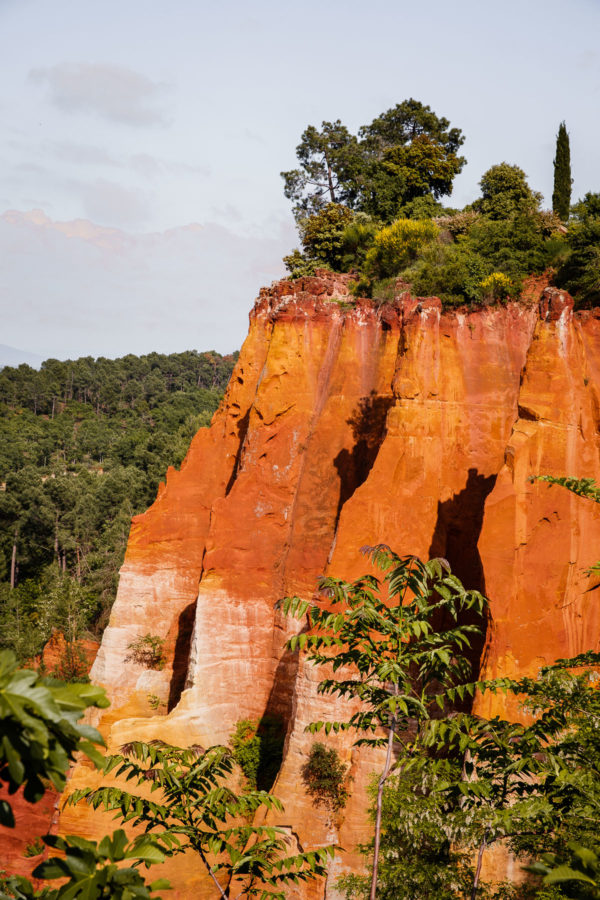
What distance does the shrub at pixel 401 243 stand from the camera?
80.9 ft

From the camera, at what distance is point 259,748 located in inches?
727

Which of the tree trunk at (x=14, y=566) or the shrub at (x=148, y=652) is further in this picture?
the tree trunk at (x=14, y=566)

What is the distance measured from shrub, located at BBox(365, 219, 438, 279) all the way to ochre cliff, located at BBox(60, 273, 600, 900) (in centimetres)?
215

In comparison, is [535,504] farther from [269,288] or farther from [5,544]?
[5,544]

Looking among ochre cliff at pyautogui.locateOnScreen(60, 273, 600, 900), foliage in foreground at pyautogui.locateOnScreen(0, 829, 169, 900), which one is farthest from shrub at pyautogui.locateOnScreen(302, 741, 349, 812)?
foliage in foreground at pyautogui.locateOnScreen(0, 829, 169, 900)

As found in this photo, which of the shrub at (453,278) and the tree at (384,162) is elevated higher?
the tree at (384,162)

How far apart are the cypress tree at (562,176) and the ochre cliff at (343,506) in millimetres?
13212

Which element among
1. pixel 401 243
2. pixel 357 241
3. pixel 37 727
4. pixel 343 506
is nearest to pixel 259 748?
pixel 343 506

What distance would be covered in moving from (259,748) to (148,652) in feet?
21.3

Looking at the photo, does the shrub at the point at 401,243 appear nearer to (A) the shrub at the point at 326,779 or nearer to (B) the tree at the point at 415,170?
(B) the tree at the point at 415,170

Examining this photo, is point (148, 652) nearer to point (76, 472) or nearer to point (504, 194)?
point (504, 194)

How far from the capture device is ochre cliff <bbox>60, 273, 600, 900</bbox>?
1466 cm

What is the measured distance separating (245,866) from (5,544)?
178ft

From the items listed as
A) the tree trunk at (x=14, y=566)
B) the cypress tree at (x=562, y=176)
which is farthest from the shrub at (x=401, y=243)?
the tree trunk at (x=14, y=566)
